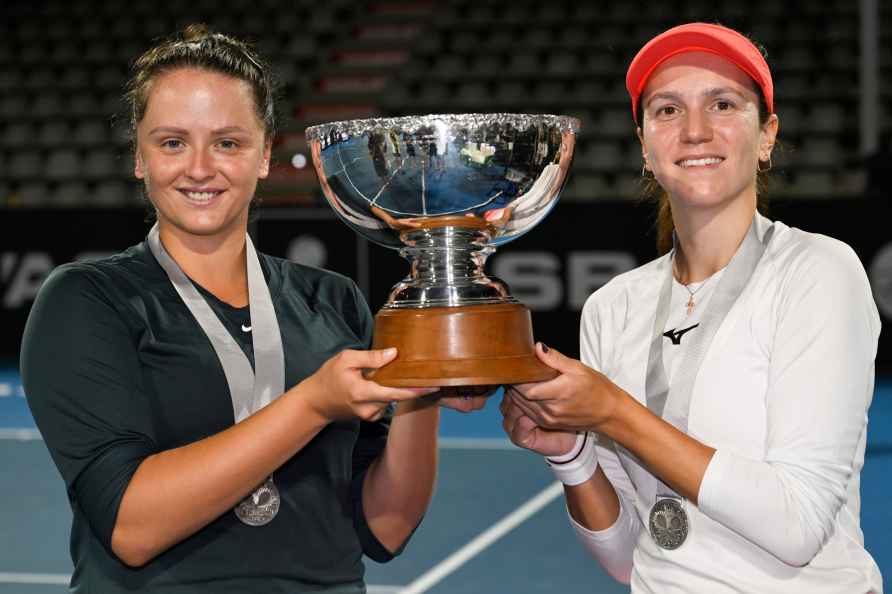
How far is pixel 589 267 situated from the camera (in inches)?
360

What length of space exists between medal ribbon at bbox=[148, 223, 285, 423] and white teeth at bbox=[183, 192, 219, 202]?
12cm

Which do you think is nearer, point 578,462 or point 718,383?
point 718,383

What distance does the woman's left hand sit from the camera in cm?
176

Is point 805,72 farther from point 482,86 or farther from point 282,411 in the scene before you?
point 282,411

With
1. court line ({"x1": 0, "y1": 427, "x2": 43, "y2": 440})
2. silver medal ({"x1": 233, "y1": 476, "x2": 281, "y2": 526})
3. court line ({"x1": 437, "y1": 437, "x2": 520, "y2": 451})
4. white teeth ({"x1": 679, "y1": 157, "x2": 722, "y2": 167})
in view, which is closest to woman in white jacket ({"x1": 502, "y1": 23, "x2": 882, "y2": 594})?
white teeth ({"x1": 679, "y1": 157, "x2": 722, "y2": 167})

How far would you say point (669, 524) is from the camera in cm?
194

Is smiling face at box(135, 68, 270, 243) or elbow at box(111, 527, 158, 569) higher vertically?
smiling face at box(135, 68, 270, 243)

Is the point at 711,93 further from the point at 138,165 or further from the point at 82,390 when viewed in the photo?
the point at 82,390

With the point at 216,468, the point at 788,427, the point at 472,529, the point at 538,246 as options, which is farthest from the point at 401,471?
the point at 538,246

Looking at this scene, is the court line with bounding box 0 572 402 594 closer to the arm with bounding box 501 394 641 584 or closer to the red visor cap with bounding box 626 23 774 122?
the arm with bounding box 501 394 641 584

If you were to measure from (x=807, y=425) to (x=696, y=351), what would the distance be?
0.74ft

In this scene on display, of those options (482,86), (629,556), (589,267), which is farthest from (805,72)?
(629,556)

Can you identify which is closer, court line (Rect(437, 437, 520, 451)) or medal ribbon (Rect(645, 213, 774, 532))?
medal ribbon (Rect(645, 213, 774, 532))

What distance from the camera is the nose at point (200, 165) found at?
1.93 m
